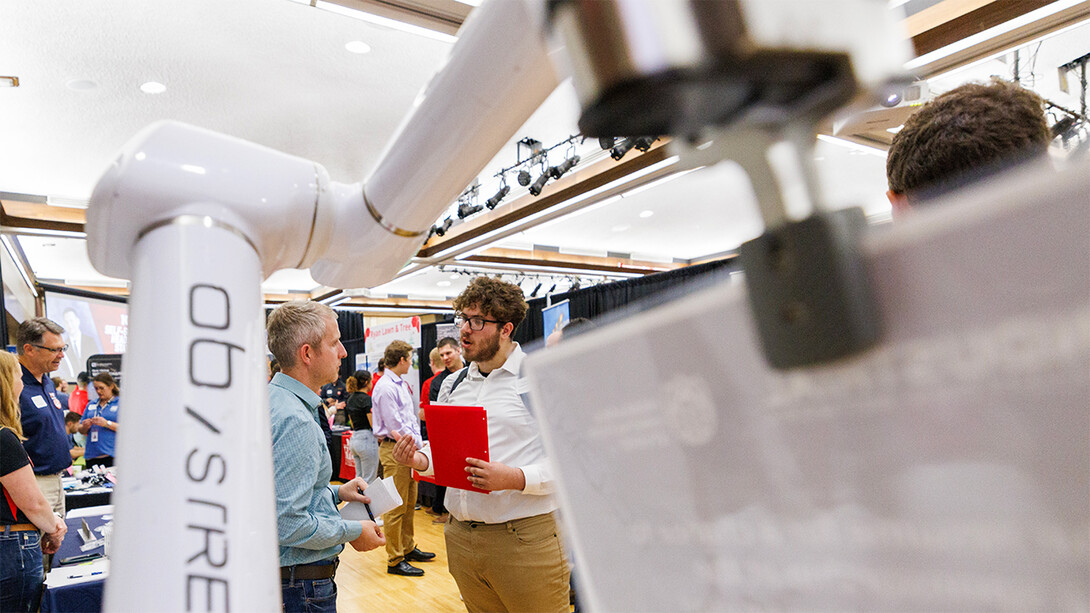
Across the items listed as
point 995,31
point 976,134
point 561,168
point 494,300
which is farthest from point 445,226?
point 976,134

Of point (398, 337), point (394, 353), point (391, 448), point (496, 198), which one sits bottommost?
point (391, 448)

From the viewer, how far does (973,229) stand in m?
0.16

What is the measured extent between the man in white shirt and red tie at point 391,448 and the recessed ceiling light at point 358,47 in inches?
85.4

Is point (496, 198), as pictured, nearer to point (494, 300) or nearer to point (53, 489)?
point (494, 300)

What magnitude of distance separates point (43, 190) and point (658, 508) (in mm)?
7340

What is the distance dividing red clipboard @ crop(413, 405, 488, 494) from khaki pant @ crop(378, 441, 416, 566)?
2.67 meters

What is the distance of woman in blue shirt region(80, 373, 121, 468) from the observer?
5023 millimetres

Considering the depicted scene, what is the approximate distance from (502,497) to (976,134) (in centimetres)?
179

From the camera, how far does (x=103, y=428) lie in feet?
16.4

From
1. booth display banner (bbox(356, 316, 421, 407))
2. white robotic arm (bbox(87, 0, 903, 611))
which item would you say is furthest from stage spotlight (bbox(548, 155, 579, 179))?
white robotic arm (bbox(87, 0, 903, 611))

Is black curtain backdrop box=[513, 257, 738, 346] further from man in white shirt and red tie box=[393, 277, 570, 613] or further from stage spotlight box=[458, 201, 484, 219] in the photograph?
man in white shirt and red tie box=[393, 277, 570, 613]

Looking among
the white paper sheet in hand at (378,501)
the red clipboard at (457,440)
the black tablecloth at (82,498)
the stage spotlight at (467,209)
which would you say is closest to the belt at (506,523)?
the red clipboard at (457,440)

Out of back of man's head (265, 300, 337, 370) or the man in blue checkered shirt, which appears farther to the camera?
back of man's head (265, 300, 337, 370)

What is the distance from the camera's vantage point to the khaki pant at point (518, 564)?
2.09 m
